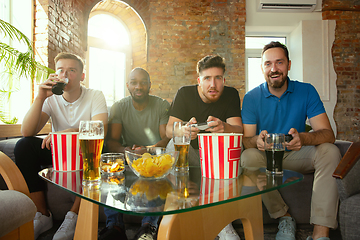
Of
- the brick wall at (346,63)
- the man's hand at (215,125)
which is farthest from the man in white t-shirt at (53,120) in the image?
the brick wall at (346,63)

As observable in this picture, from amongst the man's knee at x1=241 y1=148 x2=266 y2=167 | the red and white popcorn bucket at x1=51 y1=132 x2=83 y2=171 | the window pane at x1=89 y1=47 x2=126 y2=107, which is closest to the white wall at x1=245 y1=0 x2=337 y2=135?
the window pane at x1=89 y1=47 x2=126 y2=107

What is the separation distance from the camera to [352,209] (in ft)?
3.48

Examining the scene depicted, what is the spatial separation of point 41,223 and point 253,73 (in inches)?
177

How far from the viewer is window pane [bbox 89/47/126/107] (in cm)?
456

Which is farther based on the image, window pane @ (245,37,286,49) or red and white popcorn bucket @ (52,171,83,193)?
window pane @ (245,37,286,49)

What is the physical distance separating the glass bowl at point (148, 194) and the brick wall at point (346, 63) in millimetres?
4620

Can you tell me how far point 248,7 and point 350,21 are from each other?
183 cm

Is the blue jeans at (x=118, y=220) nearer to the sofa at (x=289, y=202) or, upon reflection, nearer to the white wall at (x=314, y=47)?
the sofa at (x=289, y=202)

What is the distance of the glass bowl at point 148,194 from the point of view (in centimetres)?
54

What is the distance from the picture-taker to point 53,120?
177cm

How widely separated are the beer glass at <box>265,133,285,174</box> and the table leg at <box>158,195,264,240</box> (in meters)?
0.14

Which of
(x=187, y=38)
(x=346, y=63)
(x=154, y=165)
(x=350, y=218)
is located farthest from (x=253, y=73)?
(x=154, y=165)

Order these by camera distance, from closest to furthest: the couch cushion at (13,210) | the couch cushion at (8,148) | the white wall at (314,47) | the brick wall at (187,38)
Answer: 1. the couch cushion at (13,210)
2. the couch cushion at (8,148)
3. the white wall at (314,47)
4. the brick wall at (187,38)

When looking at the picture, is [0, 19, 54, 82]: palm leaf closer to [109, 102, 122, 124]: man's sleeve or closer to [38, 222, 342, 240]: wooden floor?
[109, 102, 122, 124]: man's sleeve
